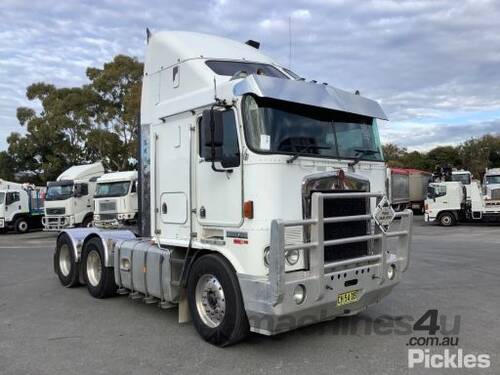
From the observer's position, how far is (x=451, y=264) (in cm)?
1252

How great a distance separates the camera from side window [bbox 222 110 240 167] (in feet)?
18.4

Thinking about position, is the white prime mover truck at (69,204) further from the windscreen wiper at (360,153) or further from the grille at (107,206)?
the windscreen wiper at (360,153)

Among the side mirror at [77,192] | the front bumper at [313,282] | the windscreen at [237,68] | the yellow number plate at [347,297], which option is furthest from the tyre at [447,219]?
the yellow number plate at [347,297]

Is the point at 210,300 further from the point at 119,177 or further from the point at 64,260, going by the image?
the point at 119,177

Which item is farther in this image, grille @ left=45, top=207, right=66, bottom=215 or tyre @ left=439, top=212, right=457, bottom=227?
tyre @ left=439, top=212, right=457, bottom=227

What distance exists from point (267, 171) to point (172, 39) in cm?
297

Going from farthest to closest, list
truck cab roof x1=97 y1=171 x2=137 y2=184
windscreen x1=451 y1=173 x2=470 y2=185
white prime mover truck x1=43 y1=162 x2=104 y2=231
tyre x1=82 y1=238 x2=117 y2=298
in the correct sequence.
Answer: windscreen x1=451 y1=173 x2=470 y2=185 → white prime mover truck x1=43 y1=162 x2=104 y2=231 → truck cab roof x1=97 y1=171 x2=137 y2=184 → tyre x1=82 y1=238 x2=117 y2=298

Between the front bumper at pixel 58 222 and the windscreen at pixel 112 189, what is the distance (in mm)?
2056

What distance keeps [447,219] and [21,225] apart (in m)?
24.0

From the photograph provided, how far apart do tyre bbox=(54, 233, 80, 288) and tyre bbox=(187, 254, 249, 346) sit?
163 inches

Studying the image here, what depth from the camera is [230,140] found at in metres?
5.68

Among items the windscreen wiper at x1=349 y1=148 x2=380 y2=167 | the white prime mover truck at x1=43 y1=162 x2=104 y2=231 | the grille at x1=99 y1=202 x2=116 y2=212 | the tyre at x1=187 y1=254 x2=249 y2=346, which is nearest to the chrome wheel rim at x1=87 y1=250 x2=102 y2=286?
the tyre at x1=187 y1=254 x2=249 y2=346

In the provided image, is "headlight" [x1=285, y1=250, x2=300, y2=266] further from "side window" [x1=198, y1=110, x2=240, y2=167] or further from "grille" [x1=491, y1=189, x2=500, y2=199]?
"grille" [x1=491, y1=189, x2=500, y2=199]

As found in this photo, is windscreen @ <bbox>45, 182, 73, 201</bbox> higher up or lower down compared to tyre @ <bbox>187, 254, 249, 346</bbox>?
higher up
